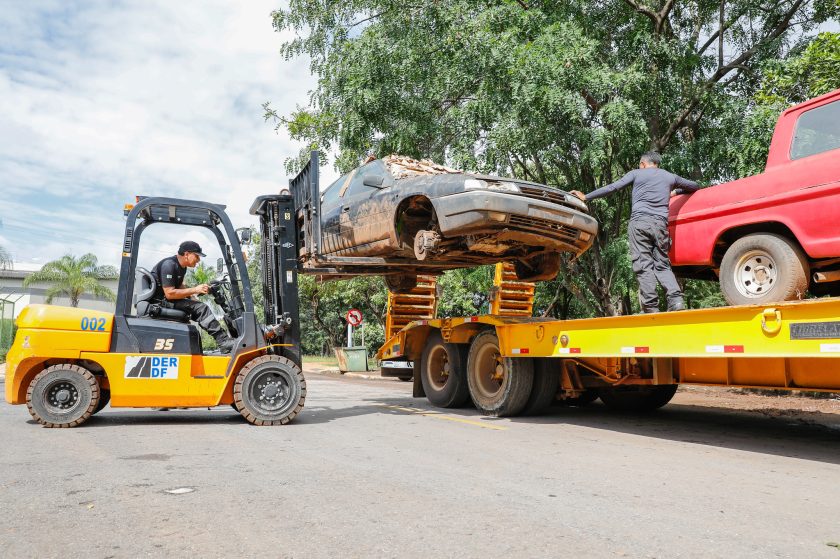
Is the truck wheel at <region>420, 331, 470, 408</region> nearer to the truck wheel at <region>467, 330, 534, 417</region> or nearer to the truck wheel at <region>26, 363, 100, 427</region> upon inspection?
the truck wheel at <region>467, 330, 534, 417</region>

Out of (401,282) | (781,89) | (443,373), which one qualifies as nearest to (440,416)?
(443,373)

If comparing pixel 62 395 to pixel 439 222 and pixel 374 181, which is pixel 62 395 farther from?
pixel 439 222

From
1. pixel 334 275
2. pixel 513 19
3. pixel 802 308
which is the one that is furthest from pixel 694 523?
pixel 513 19

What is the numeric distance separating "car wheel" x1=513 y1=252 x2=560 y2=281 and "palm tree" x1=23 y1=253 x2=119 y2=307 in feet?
105

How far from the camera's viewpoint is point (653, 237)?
6996 millimetres

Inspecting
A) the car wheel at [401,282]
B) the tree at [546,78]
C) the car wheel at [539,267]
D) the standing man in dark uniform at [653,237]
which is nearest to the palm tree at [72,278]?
the tree at [546,78]

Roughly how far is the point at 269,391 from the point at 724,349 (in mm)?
4849

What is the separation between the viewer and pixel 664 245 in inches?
276

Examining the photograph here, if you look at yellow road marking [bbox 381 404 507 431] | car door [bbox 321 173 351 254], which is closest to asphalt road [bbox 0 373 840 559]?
yellow road marking [bbox 381 404 507 431]

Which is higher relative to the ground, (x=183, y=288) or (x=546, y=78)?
(x=546, y=78)

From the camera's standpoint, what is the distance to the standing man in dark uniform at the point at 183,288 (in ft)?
25.1

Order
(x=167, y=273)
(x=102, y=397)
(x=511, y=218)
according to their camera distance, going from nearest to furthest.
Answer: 1. (x=511, y=218)
2. (x=167, y=273)
3. (x=102, y=397)

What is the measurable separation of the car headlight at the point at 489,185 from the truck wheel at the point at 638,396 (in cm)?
371

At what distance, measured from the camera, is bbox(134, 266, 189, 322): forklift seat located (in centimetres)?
764
